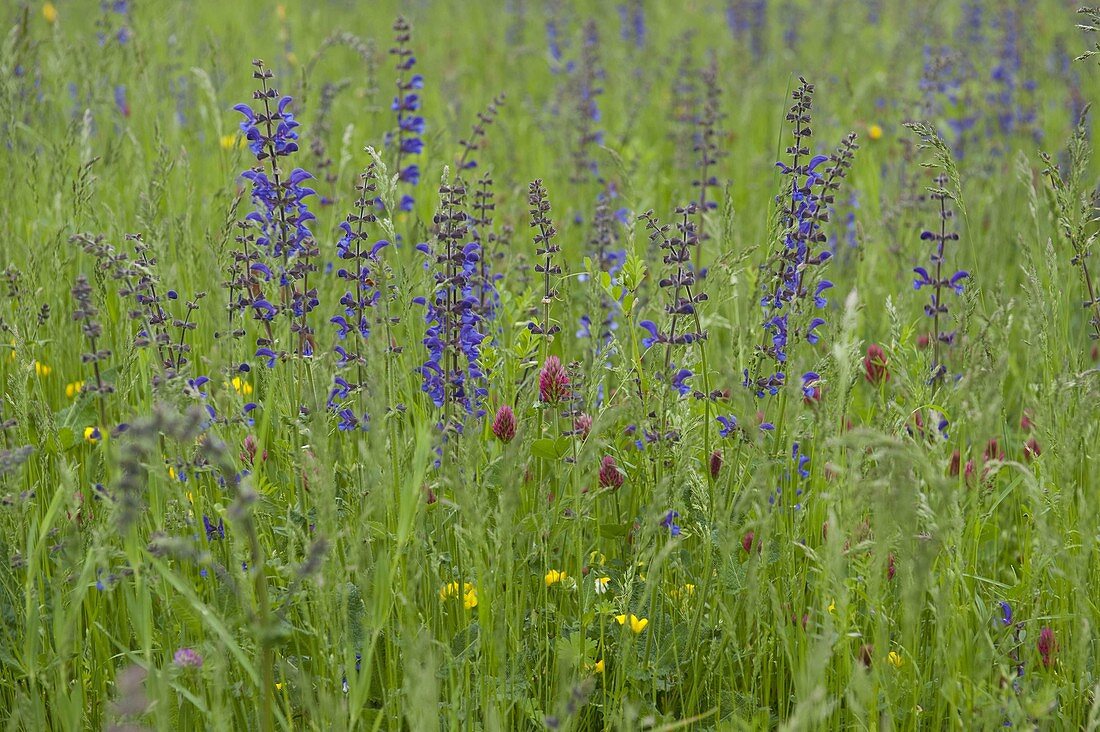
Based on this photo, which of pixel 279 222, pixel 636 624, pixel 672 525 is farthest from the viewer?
pixel 672 525

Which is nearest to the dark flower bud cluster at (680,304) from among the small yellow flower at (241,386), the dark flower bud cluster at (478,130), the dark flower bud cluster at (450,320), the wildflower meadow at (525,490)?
the wildflower meadow at (525,490)

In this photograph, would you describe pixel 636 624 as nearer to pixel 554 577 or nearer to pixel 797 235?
pixel 554 577

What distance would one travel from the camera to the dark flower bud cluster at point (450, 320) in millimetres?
2486

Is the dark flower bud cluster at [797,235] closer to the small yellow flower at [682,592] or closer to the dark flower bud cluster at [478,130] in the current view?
the small yellow flower at [682,592]

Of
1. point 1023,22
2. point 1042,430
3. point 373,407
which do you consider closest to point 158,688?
point 373,407

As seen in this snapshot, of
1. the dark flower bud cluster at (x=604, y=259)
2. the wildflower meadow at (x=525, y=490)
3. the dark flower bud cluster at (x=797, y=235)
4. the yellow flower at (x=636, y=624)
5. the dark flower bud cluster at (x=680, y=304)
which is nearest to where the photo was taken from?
→ the wildflower meadow at (x=525, y=490)

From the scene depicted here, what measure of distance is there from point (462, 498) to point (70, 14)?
8211 mm

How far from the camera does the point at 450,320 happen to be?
253 centimetres

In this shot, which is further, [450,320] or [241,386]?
[241,386]

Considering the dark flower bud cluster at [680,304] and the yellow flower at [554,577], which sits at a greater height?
the dark flower bud cluster at [680,304]

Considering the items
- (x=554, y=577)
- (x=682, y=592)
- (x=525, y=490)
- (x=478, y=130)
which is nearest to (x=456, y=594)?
(x=554, y=577)

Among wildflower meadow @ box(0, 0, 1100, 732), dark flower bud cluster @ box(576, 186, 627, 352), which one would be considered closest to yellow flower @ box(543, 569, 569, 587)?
wildflower meadow @ box(0, 0, 1100, 732)

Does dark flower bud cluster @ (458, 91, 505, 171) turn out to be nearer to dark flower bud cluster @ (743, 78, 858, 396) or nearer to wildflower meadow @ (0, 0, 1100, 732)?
wildflower meadow @ (0, 0, 1100, 732)

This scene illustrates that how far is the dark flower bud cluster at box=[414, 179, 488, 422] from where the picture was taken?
249 cm
